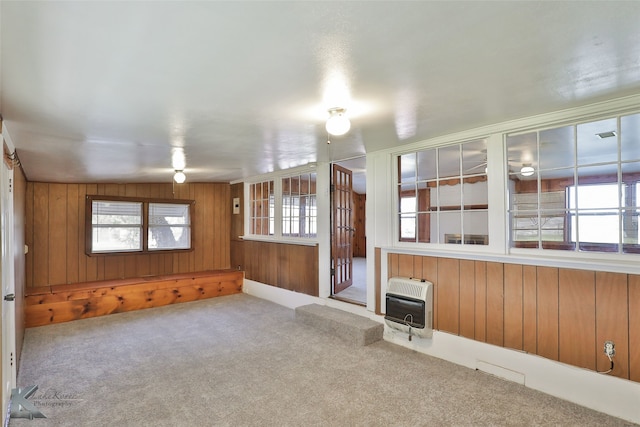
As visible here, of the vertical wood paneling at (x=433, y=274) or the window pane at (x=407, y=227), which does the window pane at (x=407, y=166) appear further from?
the vertical wood paneling at (x=433, y=274)

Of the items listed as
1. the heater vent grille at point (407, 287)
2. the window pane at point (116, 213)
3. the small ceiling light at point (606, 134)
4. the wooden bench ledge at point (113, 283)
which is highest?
the small ceiling light at point (606, 134)

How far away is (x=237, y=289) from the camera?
614cm

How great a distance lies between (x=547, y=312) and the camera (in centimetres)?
259

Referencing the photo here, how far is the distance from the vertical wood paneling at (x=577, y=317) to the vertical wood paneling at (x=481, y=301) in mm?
560

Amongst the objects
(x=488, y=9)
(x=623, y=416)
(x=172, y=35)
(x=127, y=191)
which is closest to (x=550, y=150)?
(x=623, y=416)

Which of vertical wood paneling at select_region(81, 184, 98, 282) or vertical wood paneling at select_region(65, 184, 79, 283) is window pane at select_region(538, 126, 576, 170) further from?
vertical wood paneling at select_region(65, 184, 79, 283)

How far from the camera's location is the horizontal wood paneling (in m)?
4.34

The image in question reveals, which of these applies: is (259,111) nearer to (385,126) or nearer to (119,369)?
(385,126)

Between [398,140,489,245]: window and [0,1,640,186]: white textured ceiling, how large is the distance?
0.77 meters

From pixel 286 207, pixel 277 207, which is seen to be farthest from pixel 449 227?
pixel 277 207

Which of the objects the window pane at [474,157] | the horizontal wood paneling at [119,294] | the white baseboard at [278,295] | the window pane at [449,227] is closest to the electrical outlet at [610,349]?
the window pane at [449,227]

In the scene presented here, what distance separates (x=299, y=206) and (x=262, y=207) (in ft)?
3.39

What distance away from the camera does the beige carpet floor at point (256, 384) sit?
2219 mm

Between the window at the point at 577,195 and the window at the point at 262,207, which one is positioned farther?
the window at the point at 262,207
